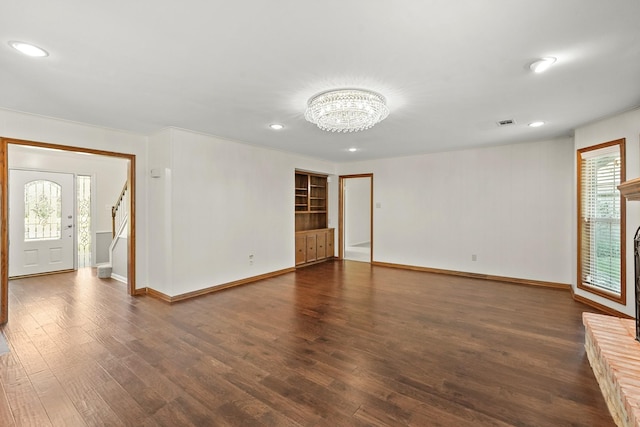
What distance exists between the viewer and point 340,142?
4984 mm

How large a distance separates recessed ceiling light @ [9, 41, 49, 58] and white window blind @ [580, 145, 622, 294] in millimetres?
5761

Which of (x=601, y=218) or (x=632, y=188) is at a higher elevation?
(x=632, y=188)

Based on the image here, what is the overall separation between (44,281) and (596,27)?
7860mm

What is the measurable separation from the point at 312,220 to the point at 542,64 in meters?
5.76

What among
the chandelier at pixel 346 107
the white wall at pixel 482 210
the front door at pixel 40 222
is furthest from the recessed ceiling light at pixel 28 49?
the white wall at pixel 482 210

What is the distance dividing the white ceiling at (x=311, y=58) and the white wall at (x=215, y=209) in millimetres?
754

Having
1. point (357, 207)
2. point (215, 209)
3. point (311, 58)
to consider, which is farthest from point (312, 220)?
point (311, 58)

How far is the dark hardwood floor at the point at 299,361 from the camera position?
1877 mm

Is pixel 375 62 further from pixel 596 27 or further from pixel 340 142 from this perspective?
pixel 340 142

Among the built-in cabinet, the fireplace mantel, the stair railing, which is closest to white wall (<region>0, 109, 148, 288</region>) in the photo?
the stair railing

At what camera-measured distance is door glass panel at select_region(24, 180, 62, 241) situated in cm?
563

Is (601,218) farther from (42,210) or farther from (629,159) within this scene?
(42,210)

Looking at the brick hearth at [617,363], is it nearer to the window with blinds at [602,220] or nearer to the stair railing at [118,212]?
the window with blinds at [602,220]

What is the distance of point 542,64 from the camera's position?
2234mm
